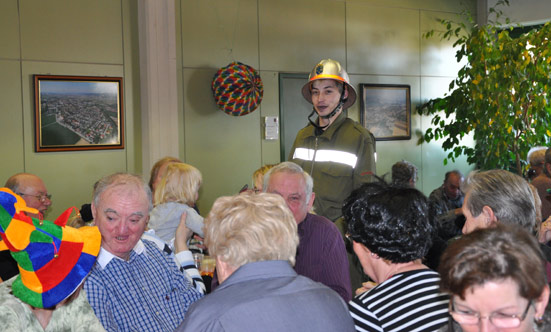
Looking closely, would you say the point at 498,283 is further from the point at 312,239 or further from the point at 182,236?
the point at 182,236

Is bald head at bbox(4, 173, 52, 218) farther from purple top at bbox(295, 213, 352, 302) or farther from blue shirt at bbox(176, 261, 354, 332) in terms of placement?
blue shirt at bbox(176, 261, 354, 332)

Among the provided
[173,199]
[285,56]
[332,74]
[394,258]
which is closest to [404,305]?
[394,258]

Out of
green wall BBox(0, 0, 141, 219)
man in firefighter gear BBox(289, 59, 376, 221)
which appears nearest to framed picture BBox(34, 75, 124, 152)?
green wall BBox(0, 0, 141, 219)

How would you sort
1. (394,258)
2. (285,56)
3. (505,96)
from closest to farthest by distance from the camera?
(394,258) → (505,96) → (285,56)

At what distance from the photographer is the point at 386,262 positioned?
1.95 metres

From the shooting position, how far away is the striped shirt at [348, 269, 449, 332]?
1705mm

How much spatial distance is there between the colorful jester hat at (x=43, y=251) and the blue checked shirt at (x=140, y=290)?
534 mm

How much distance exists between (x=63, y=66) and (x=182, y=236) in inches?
113

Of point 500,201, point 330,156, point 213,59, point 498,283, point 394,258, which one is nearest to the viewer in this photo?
point 498,283

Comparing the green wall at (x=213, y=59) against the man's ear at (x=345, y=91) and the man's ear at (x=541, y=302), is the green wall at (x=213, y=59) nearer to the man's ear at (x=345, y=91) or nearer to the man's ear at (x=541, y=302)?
the man's ear at (x=345, y=91)

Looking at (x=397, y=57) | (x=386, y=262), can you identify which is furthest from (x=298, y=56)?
(x=386, y=262)

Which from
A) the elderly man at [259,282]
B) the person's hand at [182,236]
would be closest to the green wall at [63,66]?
the person's hand at [182,236]

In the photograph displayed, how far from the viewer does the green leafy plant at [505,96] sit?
6117 millimetres

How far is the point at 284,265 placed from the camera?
168 centimetres
